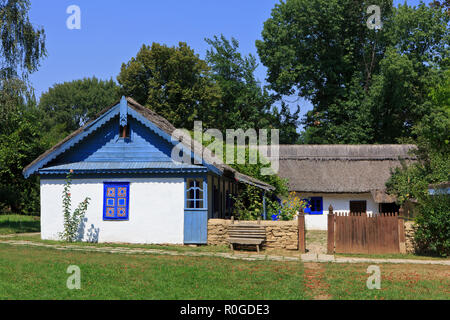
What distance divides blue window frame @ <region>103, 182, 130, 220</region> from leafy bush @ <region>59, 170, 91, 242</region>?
83 cm

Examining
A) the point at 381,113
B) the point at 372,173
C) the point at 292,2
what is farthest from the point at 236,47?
the point at 372,173

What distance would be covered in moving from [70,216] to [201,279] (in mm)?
9646

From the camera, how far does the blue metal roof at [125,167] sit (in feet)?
61.1

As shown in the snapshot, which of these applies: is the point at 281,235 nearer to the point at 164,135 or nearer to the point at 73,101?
the point at 164,135

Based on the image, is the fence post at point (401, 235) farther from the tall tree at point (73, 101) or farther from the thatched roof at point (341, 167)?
the tall tree at point (73, 101)

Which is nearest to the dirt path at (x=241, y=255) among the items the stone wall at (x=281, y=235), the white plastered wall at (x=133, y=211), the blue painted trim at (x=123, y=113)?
the stone wall at (x=281, y=235)

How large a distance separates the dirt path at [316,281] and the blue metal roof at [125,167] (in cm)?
610

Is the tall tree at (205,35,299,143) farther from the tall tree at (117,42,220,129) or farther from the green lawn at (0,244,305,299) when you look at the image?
the green lawn at (0,244,305,299)

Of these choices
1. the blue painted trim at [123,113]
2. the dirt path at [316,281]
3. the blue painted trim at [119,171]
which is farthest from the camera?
the blue painted trim at [123,113]

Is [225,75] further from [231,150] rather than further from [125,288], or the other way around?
[125,288]

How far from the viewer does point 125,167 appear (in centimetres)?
1897

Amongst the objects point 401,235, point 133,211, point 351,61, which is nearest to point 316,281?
point 401,235

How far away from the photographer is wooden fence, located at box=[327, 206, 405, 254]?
17031 mm

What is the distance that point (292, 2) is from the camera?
1826 inches
